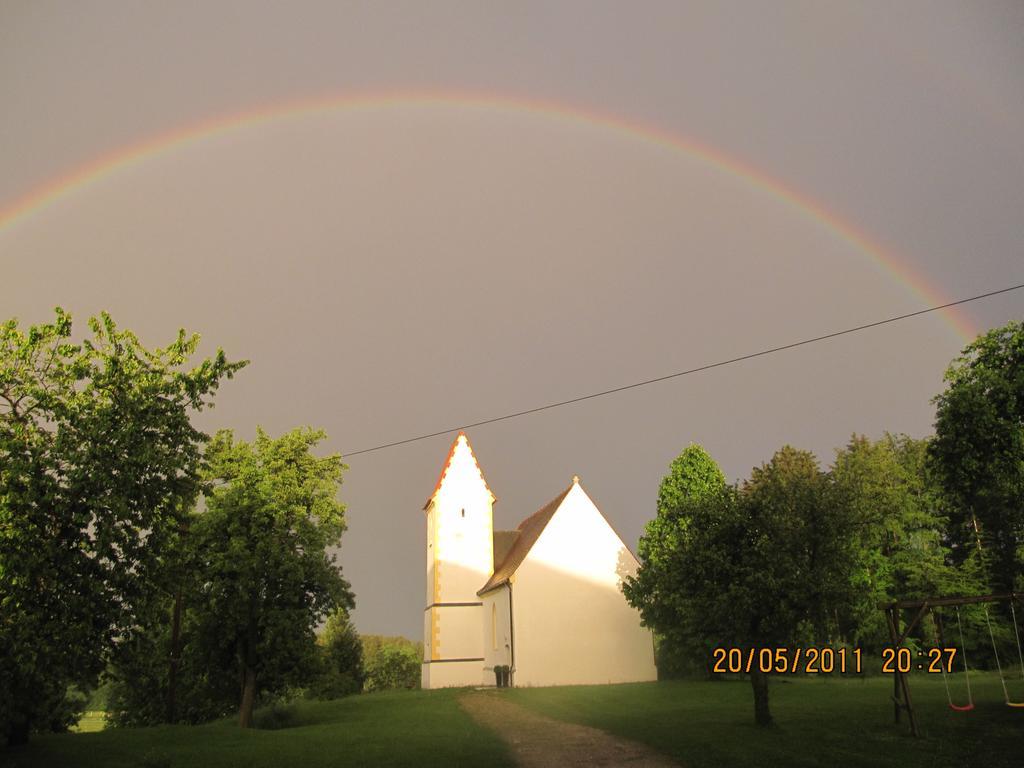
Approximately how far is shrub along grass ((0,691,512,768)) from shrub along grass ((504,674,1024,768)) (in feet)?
16.0

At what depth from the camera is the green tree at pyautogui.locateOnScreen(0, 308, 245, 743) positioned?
53.7 ft

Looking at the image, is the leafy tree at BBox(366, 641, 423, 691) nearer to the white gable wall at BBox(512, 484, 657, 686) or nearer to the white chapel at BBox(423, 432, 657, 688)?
the white chapel at BBox(423, 432, 657, 688)

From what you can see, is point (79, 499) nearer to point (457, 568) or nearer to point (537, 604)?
point (537, 604)

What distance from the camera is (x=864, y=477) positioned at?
188ft

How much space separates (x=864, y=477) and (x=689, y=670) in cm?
2239

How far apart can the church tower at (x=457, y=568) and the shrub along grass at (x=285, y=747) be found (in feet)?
79.6

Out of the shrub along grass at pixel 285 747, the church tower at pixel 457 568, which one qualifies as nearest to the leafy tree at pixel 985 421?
the shrub along grass at pixel 285 747

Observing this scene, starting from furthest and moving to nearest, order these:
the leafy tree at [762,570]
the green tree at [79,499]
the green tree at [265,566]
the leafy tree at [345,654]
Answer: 1. the leafy tree at [345,654]
2. the green tree at [265,566]
3. the leafy tree at [762,570]
4. the green tree at [79,499]

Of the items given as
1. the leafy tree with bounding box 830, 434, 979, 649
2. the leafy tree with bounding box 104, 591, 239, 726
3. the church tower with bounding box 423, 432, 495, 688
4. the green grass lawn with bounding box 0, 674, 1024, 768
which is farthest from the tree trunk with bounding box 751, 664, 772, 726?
the church tower with bounding box 423, 432, 495, 688

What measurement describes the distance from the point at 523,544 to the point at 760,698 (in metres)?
32.9

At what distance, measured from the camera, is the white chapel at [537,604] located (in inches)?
1857

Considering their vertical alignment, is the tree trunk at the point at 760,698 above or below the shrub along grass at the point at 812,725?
above

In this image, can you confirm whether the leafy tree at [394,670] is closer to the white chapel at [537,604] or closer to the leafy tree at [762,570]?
the white chapel at [537,604]

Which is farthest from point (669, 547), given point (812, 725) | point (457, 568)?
point (812, 725)
